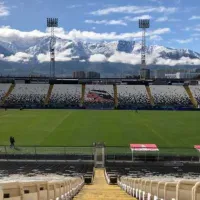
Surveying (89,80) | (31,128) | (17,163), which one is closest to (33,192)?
(17,163)

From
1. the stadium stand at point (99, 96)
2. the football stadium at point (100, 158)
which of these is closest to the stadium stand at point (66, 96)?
the stadium stand at point (99, 96)

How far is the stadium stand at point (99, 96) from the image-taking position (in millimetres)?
85812

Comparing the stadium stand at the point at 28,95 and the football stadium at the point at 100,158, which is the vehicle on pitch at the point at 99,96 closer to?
the football stadium at the point at 100,158

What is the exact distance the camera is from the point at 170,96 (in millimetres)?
92875

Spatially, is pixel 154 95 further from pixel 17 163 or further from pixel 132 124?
pixel 17 163

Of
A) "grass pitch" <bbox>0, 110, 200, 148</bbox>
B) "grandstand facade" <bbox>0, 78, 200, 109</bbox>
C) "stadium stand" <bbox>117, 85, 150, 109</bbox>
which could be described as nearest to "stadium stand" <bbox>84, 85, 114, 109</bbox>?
"grandstand facade" <bbox>0, 78, 200, 109</bbox>

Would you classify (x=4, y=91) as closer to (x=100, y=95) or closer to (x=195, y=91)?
(x=100, y=95)

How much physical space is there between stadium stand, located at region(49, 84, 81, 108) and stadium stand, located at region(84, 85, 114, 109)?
2116 mm

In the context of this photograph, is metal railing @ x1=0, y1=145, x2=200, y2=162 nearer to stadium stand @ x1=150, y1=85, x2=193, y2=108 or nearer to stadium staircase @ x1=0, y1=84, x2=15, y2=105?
stadium stand @ x1=150, y1=85, x2=193, y2=108

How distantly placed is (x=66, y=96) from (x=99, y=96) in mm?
7438

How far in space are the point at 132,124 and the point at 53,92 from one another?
4420 centimetres

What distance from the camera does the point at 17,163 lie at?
2816 centimetres

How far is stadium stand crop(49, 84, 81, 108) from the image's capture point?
8692cm

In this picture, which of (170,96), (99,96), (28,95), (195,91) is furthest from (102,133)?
(195,91)
